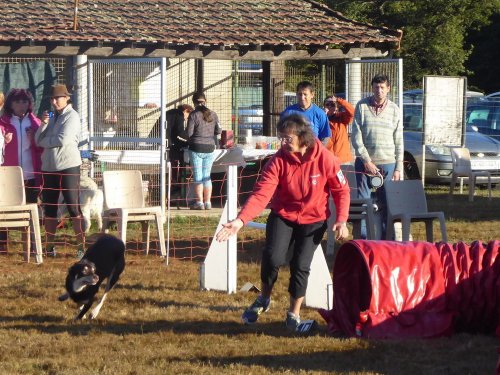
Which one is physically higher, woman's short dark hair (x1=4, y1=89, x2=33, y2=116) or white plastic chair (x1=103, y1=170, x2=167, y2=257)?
woman's short dark hair (x1=4, y1=89, x2=33, y2=116)

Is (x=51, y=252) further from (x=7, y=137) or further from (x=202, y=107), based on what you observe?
(x=202, y=107)

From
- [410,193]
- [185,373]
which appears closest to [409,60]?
[410,193]

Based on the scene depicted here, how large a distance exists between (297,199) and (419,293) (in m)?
1.14

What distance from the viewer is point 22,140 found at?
39.5ft

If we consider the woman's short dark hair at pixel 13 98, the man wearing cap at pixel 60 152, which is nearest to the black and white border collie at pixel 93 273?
the man wearing cap at pixel 60 152

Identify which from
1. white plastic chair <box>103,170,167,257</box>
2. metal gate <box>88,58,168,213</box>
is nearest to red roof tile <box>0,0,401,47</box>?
metal gate <box>88,58,168,213</box>

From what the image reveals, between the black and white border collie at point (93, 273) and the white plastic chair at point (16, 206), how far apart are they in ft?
8.92

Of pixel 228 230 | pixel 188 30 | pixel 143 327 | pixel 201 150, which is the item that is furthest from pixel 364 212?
pixel 188 30

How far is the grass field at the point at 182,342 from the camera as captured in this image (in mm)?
6848

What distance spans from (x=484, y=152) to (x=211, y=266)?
12046 millimetres

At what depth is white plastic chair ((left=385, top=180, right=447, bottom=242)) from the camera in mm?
11424

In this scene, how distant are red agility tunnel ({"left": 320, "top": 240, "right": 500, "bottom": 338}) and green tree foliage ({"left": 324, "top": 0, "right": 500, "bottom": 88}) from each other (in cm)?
2833

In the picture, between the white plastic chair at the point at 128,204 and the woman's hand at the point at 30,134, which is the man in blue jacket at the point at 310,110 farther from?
the woman's hand at the point at 30,134

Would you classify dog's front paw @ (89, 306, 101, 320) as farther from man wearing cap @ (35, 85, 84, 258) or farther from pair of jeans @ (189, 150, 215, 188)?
pair of jeans @ (189, 150, 215, 188)
